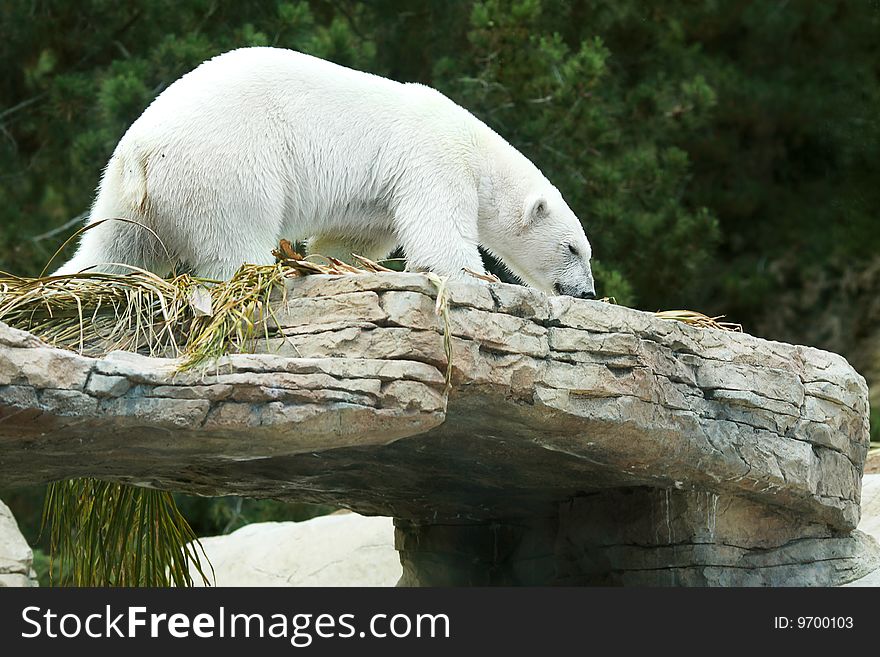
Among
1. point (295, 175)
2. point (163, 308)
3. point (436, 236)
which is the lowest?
point (163, 308)

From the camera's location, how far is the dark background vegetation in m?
8.52

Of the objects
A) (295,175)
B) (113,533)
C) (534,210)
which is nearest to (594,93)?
(534,210)

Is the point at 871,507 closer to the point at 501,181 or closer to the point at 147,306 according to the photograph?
the point at 501,181

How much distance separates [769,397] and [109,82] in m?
5.11

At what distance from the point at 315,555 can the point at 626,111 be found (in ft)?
14.1

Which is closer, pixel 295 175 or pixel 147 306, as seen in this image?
pixel 147 306

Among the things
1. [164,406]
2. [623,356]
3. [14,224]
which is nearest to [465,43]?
[14,224]

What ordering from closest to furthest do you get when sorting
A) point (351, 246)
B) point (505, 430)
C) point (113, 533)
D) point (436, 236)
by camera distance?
point (505, 430) < point (436, 236) < point (351, 246) < point (113, 533)

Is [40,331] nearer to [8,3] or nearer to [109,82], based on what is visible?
[109,82]

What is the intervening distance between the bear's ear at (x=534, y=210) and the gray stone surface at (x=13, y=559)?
2.58 m

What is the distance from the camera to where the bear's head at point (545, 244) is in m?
5.05

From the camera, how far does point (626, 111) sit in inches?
366

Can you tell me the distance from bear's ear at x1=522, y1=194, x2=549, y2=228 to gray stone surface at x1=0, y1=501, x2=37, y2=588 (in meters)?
2.58

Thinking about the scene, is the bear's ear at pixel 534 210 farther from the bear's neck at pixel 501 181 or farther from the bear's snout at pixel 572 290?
the bear's snout at pixel 572 290
